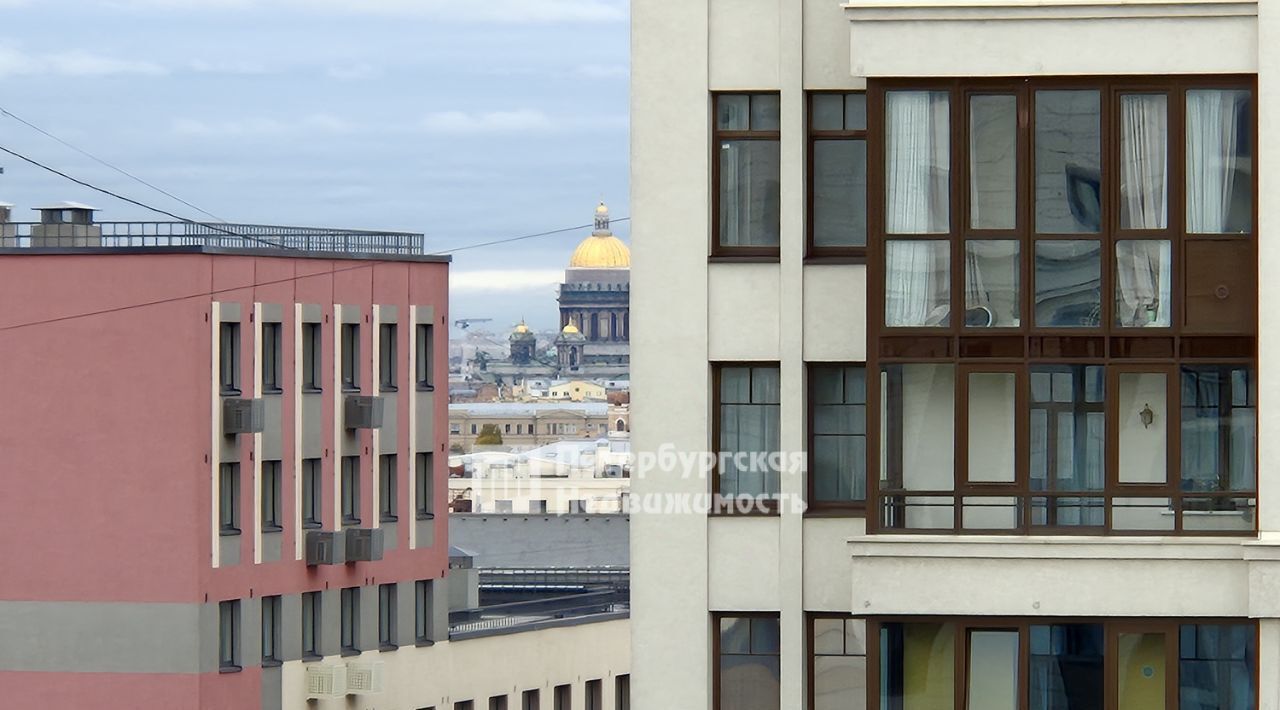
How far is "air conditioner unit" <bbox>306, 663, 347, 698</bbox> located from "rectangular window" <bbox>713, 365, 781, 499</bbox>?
1164 inches

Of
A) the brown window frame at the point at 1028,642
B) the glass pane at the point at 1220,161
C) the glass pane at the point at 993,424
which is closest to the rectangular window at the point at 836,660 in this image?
the brown window frame at the point at 1028,642

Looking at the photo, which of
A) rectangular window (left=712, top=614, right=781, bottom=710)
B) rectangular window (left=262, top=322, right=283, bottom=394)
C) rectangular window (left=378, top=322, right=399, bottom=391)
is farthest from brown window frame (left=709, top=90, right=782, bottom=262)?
rectangular window (left=378, top=322, right=399, bottom=391)

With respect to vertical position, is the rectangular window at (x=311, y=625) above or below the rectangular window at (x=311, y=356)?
below

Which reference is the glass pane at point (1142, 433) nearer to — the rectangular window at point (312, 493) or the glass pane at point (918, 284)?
the glass pane at point (918, 284)

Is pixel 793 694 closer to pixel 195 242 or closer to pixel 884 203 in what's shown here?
pixel 884 203

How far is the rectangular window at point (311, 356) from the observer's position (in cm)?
5391

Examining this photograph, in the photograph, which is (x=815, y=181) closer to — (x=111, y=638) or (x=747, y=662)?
(x=747, y=662)

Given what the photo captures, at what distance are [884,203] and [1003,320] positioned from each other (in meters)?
1.58

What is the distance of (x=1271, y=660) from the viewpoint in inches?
933

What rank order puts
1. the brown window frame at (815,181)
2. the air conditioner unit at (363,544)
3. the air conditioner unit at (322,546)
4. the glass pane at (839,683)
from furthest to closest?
1. the air conditioner unit at (363,544)
2. the air conditioner unit at (322,546)
3. the brown window frame at (815,181)
4. the glass pane at (839,683)

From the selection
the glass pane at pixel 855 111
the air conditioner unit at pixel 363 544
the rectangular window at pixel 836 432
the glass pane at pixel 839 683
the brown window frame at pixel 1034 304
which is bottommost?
the air conditioner unit at pixel 363 544

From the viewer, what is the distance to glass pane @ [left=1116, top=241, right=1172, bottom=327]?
2372cm

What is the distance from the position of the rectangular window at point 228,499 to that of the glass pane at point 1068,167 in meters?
30.3

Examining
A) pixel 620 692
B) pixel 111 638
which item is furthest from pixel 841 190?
pixel 620 692
